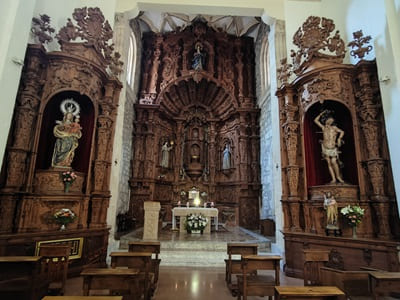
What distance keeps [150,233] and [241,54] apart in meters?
10.3

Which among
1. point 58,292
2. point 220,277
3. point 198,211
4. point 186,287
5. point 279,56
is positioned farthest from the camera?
point 198,211

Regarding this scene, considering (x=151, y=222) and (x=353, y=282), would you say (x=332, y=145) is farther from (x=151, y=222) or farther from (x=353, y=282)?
(x=151, y=222)

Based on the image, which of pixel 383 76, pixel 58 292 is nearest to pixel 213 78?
pixel 383 76

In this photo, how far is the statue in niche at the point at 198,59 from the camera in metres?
12.0

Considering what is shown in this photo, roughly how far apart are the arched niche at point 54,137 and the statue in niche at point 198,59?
6.91 m

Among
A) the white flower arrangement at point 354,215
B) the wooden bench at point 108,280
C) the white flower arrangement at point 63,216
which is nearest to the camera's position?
the wooden bench at point 108,280

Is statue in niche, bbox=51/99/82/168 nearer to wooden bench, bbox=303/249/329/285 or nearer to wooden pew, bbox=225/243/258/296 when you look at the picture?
wooden pew, bbox=225/243/258/296

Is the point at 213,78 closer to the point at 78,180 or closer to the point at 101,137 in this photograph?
the point at 101,137

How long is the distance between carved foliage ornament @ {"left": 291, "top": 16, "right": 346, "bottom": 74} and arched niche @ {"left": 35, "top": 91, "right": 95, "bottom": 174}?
19.1 feet

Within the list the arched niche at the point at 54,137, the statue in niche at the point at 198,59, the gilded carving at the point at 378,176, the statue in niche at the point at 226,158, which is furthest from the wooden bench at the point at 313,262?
the statue in niche at the point at 198,59

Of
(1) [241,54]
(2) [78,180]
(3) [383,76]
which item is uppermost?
(1) [241,54]

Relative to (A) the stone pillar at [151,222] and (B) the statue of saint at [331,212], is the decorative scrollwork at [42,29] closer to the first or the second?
(A) the stone pillar at [151,222]

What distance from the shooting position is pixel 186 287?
14.4 feet

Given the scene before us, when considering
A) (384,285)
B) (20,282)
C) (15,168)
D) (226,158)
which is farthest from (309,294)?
(226,158)
